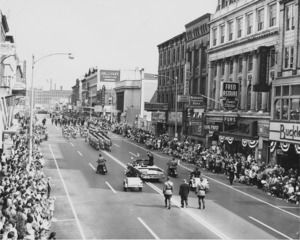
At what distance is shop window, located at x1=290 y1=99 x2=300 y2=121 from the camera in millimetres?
35719

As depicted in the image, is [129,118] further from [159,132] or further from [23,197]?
[23,197]

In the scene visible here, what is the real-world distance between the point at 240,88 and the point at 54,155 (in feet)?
63.0

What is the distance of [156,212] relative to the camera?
22.7m

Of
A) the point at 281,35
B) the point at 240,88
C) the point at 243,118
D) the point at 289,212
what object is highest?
the point at 281,35

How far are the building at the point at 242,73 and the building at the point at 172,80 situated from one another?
11589mm

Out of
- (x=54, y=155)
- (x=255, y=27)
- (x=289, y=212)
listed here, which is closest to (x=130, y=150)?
(x=54, y=155)

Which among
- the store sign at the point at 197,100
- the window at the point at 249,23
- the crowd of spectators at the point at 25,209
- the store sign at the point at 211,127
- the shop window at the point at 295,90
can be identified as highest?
the window at the point at 249,23

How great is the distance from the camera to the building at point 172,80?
6869 centimetres

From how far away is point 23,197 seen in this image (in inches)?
784

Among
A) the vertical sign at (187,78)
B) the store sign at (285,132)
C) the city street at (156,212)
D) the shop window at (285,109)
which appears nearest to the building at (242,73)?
the store sign at (285,132)

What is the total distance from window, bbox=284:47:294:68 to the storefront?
15.1ft

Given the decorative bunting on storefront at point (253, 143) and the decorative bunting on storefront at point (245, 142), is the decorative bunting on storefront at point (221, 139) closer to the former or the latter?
the decorative bunting on storefront at point (245, 142)

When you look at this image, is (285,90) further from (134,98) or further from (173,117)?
(134,98)

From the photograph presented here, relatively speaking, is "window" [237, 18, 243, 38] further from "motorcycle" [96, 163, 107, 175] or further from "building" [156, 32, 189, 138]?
"motorcycle" [96, 163, 107, 175]
